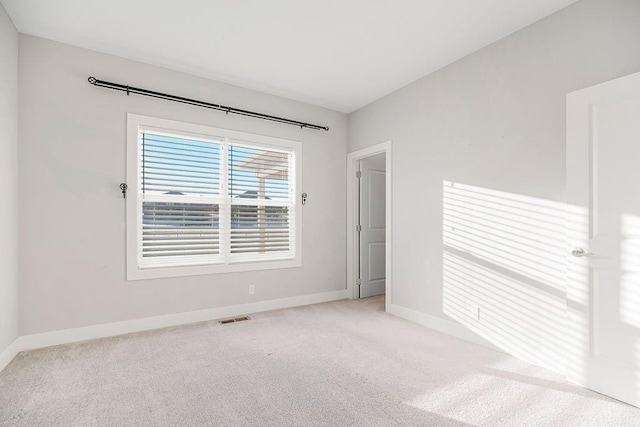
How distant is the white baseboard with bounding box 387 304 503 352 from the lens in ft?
10.2

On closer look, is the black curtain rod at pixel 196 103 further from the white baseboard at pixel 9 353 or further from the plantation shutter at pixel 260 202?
the white baseboard at pixel 9 353

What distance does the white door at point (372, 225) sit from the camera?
16.2ft

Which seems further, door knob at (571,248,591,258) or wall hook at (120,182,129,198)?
wall hook at (120,182,129,198)

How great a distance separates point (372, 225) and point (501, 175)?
91.8 inches

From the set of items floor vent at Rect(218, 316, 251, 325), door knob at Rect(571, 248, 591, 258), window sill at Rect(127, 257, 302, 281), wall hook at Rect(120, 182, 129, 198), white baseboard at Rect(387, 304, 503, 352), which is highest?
wall hook at Rect(120, 182, 129, 198)

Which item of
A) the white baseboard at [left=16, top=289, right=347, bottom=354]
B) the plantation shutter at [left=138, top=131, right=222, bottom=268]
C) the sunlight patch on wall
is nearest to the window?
the plantation shutter at [left=138, top=131, right=222, bottom=268]

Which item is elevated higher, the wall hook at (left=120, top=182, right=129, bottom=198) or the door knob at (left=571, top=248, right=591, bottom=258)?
the wall hook at (left=120, top=182, right=129, bottom=198)

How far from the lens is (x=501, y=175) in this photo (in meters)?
2.93

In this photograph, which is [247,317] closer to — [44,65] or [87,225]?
[87,225]

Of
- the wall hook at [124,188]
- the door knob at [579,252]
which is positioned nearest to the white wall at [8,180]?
the wall hook at [124,188]

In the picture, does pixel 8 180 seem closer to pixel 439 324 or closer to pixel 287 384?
pixel 287 384

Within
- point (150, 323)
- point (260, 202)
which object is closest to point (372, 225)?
point (260, 202)

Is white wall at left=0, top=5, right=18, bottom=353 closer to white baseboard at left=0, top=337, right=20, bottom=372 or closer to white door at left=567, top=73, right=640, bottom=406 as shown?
white baseboard at left=0, top=337, right=20, bottom=372

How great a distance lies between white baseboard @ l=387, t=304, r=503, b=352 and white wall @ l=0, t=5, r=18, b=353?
12.2 ft
